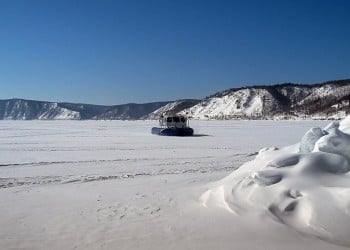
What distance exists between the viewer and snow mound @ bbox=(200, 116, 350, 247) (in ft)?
17.6

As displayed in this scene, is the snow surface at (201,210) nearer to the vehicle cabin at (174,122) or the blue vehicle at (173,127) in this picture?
the blue vehicle at (173,127)


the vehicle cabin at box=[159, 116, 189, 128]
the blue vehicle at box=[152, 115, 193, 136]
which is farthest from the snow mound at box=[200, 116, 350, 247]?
the vehicle cabin at box=[159, 116, 189, 128]

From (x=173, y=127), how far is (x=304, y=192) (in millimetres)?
28798

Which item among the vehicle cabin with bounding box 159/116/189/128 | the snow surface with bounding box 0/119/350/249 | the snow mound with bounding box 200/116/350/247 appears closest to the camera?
the snow surface with bounding box 0/119/350/249

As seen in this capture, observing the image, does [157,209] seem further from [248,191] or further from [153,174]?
[153,174]

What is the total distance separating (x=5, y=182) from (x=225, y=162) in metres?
7.25

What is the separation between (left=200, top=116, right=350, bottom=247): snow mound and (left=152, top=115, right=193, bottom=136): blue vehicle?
24.4 m

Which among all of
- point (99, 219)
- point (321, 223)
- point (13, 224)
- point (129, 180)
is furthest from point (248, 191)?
point (129, 180)

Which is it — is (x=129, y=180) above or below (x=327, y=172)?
below

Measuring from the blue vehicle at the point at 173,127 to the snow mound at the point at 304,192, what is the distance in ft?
80.1

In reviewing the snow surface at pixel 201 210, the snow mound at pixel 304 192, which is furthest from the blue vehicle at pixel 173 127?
the snow mound at pixel 304 192

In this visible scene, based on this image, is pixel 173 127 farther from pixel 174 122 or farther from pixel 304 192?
pixel 304 192

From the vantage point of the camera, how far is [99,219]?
243 inches

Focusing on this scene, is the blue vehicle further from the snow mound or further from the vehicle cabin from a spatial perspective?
the snow mound
